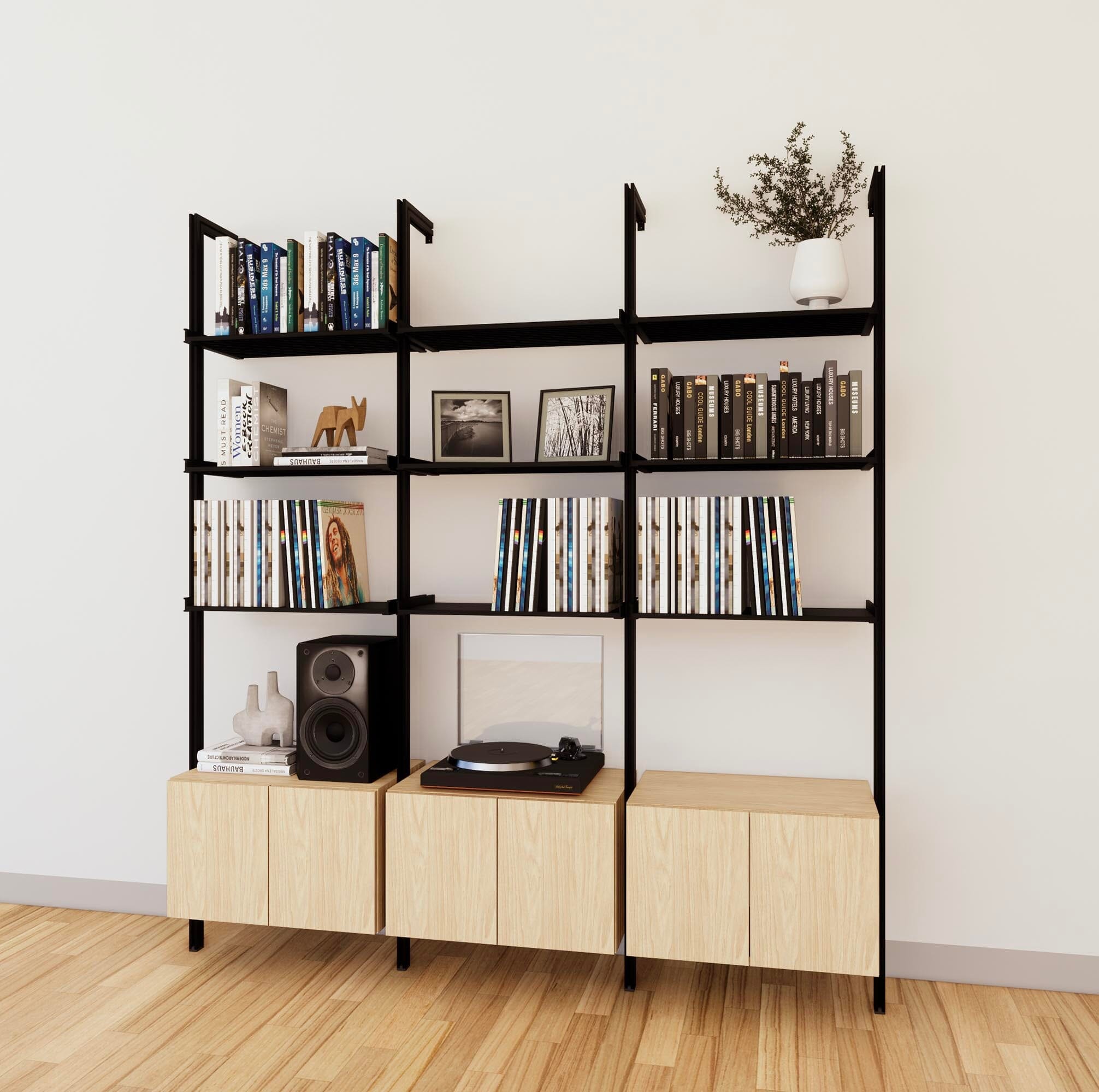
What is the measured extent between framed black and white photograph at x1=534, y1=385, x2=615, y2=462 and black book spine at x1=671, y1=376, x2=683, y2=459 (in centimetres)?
19

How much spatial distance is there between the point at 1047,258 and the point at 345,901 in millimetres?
2679

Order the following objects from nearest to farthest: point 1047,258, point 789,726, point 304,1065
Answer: point 304,1065
point 1047,258
point 789,726

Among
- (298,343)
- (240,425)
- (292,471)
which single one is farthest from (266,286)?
(292,471)

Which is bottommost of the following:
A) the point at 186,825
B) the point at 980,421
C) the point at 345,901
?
the point at 345,901

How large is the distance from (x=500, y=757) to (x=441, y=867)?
34 centimetres

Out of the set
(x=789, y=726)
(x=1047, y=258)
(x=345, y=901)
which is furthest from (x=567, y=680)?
(x=1047, y=258)

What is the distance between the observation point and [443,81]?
3.03 meters

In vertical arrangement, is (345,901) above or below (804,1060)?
above

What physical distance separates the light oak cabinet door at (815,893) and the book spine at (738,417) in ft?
3.16

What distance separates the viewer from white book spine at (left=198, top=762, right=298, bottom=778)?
2.87 meters

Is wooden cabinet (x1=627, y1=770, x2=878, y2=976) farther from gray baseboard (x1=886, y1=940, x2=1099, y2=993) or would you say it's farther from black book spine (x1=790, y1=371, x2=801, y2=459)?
black book spine (x1=790, y1=371, x2=801, y2=459)

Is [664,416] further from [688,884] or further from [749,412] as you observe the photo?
[688,884]

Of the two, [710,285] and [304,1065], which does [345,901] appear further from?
[710,285]

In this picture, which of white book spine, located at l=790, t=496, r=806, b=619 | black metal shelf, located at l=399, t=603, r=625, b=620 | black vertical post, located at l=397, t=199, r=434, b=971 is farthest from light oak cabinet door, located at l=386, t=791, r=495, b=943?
white book spine, located at l=790, t=496, r=806, b=619
